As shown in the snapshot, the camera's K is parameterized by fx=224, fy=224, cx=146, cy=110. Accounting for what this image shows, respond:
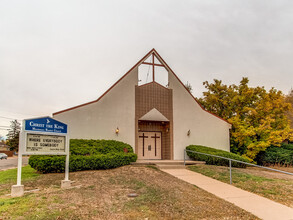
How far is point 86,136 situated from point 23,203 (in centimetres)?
748

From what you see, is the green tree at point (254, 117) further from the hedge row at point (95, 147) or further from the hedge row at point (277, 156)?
the hedge row at point (95, 147)

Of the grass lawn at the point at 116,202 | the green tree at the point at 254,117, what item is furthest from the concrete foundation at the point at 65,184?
the green tree at the point at 254,117

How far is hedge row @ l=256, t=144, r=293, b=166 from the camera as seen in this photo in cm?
1711

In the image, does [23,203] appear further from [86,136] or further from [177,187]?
[86,136]

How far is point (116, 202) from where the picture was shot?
5.75 meters

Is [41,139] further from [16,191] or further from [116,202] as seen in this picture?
[116,202]

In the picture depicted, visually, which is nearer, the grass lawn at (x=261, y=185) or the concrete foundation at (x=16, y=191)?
the concrete foundation at (x=16, y=191)

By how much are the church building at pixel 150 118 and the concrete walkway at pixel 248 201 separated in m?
6.13

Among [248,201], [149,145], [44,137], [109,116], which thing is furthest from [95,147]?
[248,201]

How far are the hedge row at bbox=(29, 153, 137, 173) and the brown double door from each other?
147 inches

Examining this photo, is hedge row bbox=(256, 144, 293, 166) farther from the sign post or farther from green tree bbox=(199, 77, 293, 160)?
the sign post

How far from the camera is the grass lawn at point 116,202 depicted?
189 inches

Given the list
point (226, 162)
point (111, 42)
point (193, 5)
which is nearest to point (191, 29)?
point (193, 5)

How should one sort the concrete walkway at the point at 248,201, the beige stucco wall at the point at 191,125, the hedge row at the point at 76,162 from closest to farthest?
the concrete walkway at the point at 248,201 → the hedge row at the point at 76,162 → the beige stucco wall at the point at 191,125
